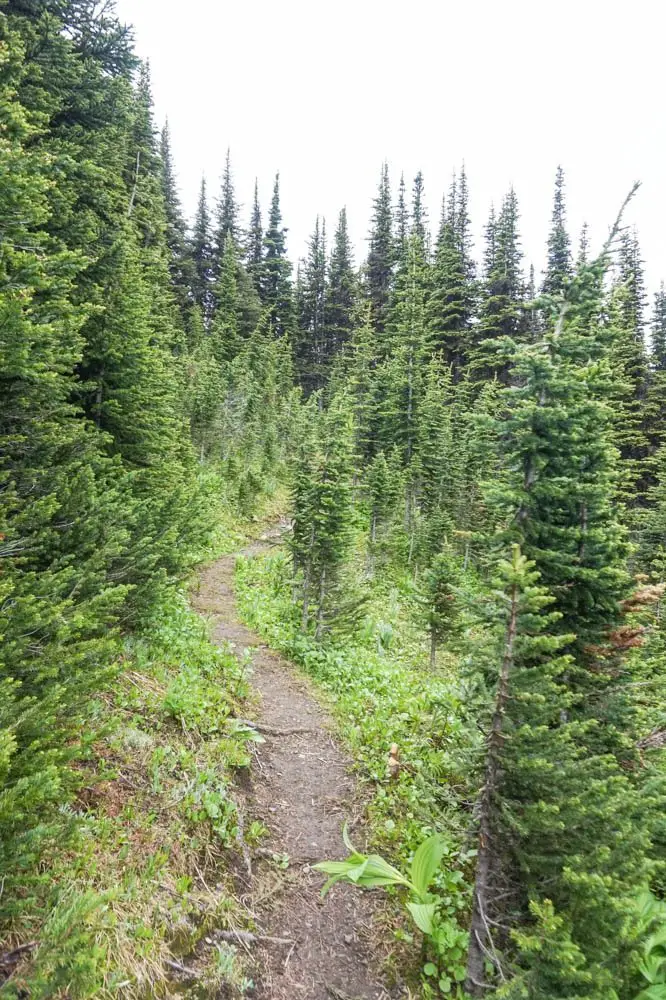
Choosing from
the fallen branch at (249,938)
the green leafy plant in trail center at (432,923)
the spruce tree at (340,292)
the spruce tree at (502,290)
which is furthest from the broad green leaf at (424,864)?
the spruce tree at (340,292)

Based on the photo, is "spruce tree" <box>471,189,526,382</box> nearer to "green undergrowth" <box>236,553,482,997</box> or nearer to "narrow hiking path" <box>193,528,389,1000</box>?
"green undergrowth" <box>236,553,482,997</box>

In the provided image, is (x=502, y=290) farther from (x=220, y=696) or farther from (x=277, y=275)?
(x=220, y=696)

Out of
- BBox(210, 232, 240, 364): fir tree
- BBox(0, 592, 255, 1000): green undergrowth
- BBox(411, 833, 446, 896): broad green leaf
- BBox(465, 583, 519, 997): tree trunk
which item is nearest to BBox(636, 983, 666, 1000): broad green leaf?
BBox(465, 583, 519, 997): tree trunk

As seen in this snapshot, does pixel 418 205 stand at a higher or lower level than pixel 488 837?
higher

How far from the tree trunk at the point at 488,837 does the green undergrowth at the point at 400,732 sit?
0.99 ft

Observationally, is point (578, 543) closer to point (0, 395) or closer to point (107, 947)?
point (107, 947)

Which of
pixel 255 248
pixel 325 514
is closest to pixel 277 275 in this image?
pixel 255 248

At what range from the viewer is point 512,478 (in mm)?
→ 5699

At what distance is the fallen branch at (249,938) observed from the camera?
493 cm

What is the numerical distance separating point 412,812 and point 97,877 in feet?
14.8

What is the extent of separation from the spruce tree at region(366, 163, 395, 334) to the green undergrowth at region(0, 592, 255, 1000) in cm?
5801

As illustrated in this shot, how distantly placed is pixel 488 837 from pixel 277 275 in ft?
237

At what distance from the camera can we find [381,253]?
207 feet

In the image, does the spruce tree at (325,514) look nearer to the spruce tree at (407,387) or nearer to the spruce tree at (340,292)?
the spruce tree at (407,387)
